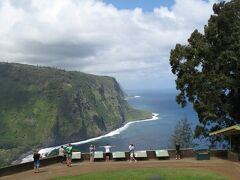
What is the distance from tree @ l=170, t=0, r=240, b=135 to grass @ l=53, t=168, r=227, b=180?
13.0 metres

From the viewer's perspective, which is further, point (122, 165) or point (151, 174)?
point (122, 165)

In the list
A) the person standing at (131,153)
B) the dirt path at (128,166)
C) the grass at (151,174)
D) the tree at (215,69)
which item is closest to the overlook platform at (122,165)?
the dirt path at (128,166)

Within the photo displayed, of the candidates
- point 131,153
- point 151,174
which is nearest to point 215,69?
point 131,153

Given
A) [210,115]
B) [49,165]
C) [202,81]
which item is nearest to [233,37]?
[202,81]

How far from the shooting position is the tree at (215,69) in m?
38.7

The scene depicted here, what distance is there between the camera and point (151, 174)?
86.6 ft

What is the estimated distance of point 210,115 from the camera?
3906 cm

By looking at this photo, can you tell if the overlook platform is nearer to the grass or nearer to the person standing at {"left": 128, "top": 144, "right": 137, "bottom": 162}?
the person standing at {"left": 128, "top": 144, "right": 137, "bottom": 162}

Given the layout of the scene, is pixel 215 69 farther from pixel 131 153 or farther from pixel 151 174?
pixel 151 174

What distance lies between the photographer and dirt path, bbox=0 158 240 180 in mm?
28062

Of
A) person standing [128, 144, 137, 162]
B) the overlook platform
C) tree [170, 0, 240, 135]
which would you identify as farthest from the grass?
tree [170, 0, 240, 135]

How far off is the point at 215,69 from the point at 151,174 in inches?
662

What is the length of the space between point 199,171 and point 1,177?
1369cm

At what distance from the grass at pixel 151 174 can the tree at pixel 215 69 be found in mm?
12991
